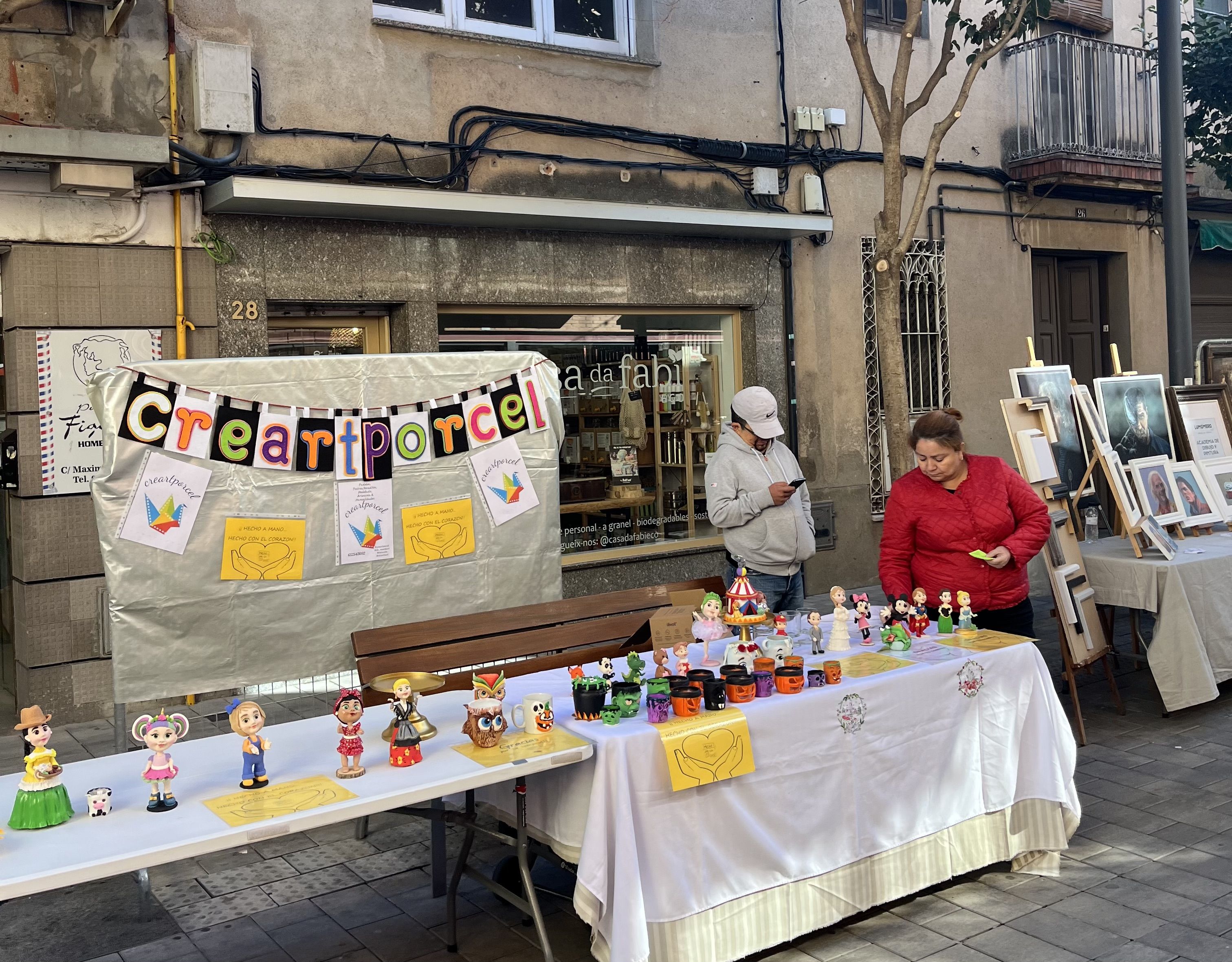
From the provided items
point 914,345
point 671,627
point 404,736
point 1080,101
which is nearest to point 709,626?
point 671,627

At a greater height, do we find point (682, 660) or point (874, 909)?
point (682, 660)

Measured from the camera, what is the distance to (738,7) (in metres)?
9.72

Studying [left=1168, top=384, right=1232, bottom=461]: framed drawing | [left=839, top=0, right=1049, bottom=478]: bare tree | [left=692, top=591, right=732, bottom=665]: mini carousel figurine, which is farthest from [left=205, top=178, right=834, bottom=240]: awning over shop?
[left=692, top=591, right=732, bottom=665]: mini carousel figurine

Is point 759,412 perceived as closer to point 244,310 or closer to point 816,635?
point 816,635

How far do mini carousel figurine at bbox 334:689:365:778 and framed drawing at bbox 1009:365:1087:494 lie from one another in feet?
15.6

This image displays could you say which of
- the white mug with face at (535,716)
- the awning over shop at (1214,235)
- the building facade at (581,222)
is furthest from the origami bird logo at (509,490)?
the awning over shop at (1214,235)

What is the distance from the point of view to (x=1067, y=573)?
6379 mm

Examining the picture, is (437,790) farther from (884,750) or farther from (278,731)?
(884,750)

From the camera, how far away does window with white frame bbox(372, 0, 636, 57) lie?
833cm

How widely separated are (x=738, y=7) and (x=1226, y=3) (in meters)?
8.09

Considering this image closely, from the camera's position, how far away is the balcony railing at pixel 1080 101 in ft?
37.9

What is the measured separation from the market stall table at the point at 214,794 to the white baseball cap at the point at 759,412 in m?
2.60

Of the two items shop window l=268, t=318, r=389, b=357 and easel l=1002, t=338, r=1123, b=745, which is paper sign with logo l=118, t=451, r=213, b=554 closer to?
shop window l=268, t=318, r=389, b=357

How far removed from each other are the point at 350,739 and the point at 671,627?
4.61 ft
